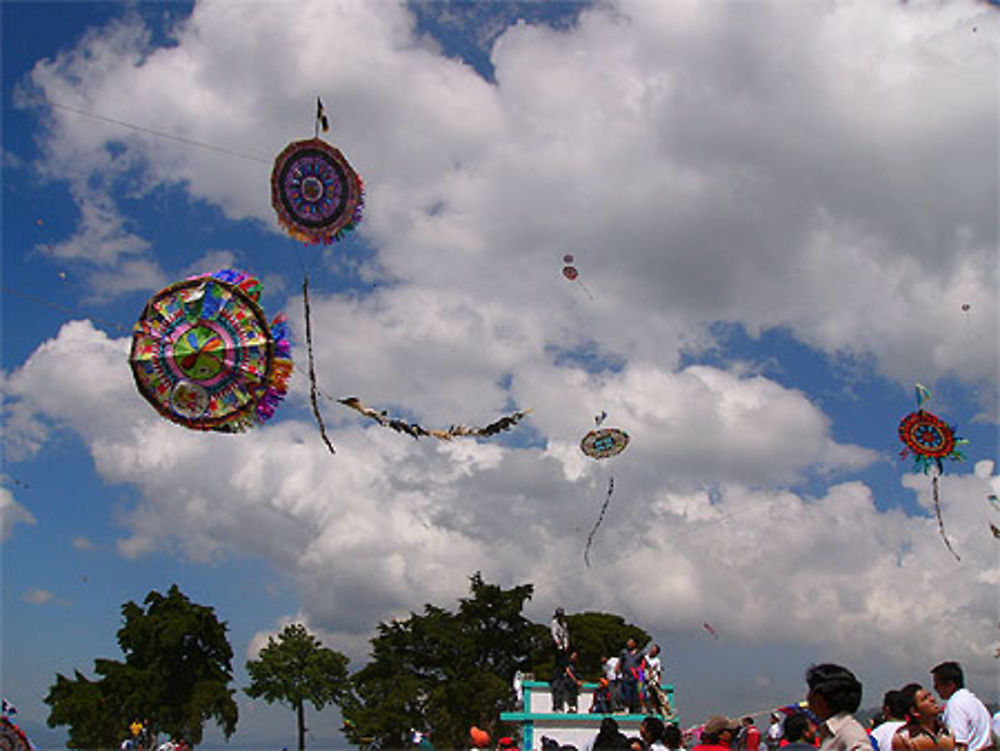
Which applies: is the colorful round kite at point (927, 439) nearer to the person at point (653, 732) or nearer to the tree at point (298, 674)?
the person at point (653, 732)

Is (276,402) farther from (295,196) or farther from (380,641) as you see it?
(380,641)

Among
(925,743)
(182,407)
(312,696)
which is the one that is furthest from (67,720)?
(925,743)

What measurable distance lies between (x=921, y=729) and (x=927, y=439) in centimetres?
2181

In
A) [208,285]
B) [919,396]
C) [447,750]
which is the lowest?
[447,750]

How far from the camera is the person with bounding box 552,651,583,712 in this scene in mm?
21953

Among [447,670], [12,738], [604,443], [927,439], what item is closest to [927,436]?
[927,439]

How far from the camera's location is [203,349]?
47.1 ft

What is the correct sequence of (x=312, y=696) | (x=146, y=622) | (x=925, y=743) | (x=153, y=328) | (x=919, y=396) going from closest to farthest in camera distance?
(x=925, y=743)
(x=153, y=328)
(x=919, y=396)
(x=146, y=622)
(x=312, y=696)

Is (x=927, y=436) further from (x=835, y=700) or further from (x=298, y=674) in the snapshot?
(x=298, y=674)

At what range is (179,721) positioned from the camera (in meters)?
53.4

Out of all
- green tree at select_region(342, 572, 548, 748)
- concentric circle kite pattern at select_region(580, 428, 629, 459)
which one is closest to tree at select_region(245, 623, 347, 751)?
green tree at select_region(342, 572, 548, 748)

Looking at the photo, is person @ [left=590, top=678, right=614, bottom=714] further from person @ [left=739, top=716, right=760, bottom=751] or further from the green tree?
the green tree

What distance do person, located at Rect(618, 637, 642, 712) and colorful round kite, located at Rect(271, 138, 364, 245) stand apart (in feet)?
38.7

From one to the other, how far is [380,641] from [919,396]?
41608mm
